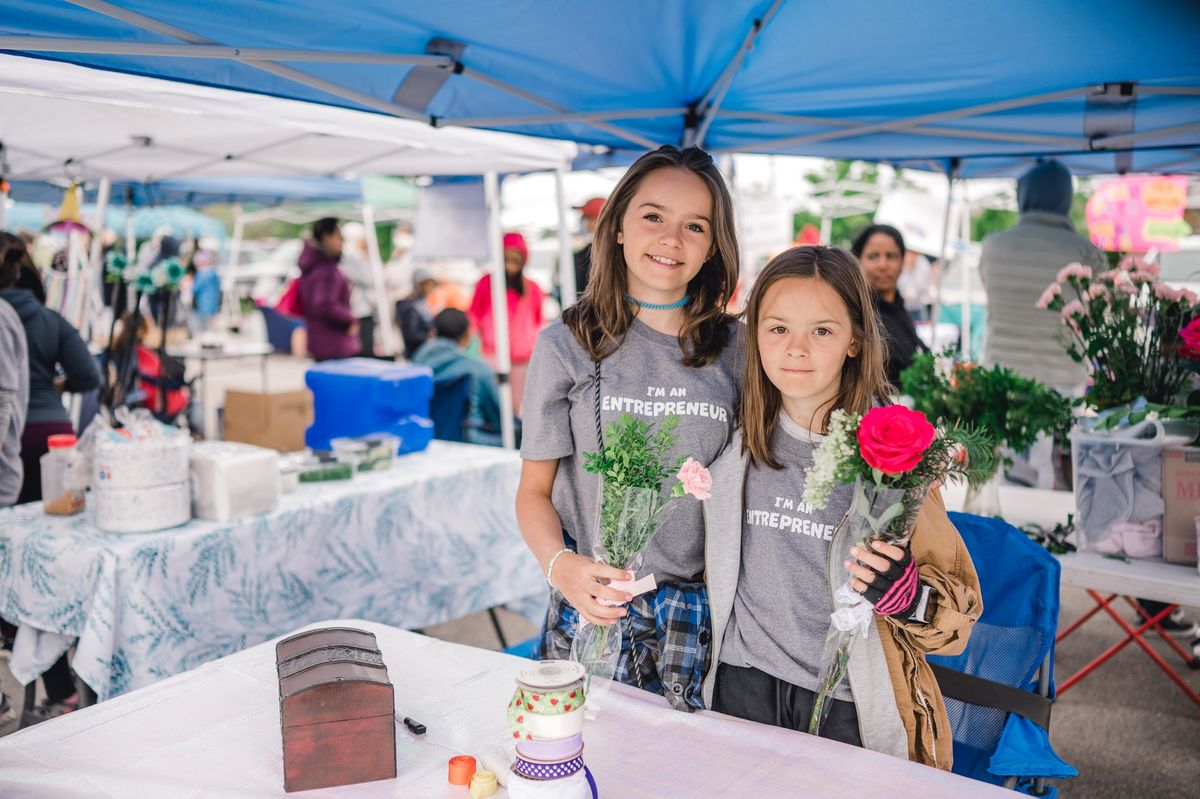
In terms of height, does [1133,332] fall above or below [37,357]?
above

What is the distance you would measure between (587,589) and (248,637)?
1907mm

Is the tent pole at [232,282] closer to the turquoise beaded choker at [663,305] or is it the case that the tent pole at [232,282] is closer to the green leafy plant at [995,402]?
A: the green leafy plant at [995,402]

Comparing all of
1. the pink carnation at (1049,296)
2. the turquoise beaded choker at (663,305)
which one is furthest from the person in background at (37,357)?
the pink carnation at (1049,296)

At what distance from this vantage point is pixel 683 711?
1.54 metres

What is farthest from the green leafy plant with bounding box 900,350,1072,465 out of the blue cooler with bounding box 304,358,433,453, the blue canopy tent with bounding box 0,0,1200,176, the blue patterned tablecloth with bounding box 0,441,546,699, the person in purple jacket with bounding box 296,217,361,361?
the person in purple jacket with bounding box 296,217,361,361

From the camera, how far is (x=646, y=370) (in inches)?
70.4

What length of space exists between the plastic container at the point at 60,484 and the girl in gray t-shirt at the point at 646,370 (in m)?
1.80

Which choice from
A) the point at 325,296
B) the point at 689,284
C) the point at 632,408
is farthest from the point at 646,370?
the point at 325,296

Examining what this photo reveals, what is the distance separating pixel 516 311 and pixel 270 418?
2024mm

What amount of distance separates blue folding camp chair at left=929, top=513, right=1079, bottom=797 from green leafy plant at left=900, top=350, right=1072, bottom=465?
0.67m

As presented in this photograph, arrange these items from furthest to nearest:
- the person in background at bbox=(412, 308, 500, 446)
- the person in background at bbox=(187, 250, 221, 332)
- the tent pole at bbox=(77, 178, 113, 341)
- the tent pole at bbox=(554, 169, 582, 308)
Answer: the person in background at bbox=(187, 250, 221, 332)
the tent pole at bbox=(77, 178, 113, 341)
the person in background at bbox=(412, 308, 500, 446)
the tent pole at bbox=(554, 169, 582, 308)

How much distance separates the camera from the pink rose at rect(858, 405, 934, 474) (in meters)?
1.17

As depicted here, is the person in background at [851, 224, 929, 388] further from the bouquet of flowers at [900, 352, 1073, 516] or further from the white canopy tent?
the white canopy tent

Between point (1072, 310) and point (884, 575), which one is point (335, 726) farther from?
point (1072, 310)
